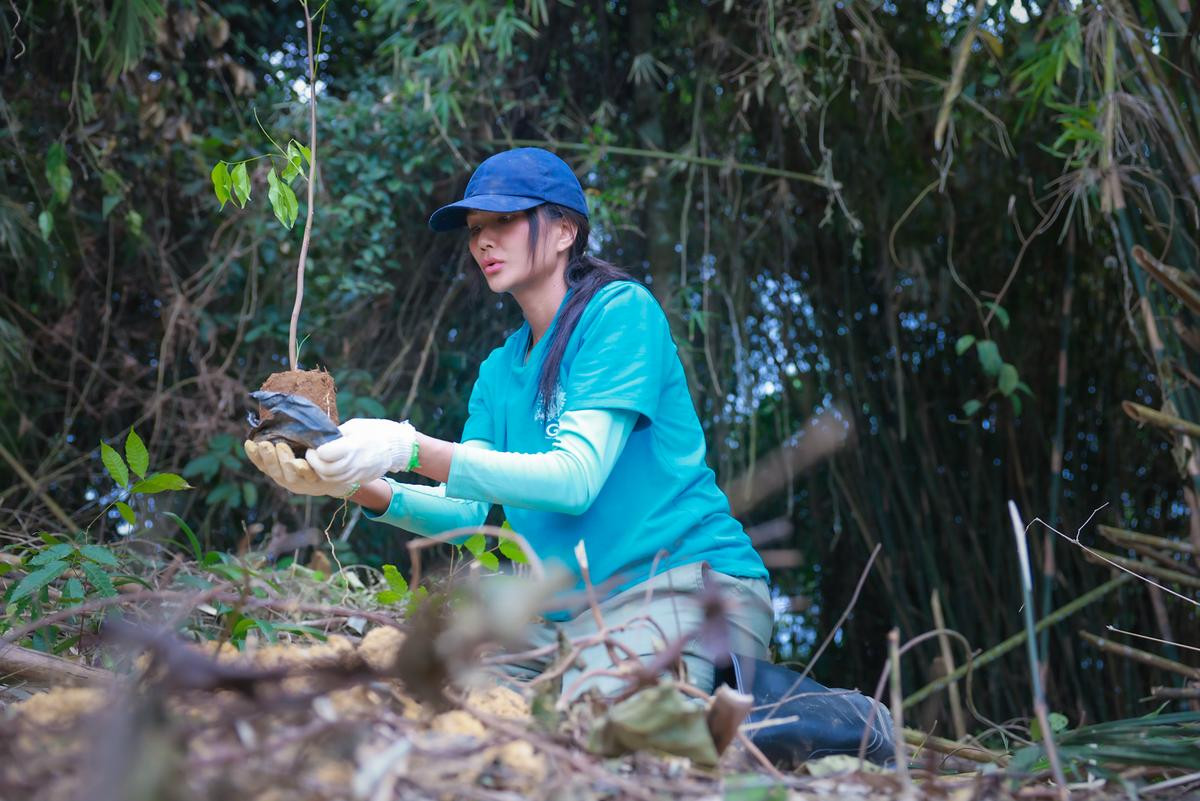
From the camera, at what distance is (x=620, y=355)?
183 cm

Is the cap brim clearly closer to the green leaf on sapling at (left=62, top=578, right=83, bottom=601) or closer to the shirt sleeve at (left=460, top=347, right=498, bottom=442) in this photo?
the shirt sleeve at (left=460, top=347, right=498, bottom=442)

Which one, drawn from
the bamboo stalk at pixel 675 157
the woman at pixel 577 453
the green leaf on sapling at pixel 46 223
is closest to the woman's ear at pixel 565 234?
the woman at pixel 577 453

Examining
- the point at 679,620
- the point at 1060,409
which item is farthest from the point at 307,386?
the point at 1060,409

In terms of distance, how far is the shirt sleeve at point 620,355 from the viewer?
1.79 m

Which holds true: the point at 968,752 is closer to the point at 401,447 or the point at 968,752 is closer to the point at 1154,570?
the point at 1154,570

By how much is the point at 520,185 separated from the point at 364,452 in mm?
577

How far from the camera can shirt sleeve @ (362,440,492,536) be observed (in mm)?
1947

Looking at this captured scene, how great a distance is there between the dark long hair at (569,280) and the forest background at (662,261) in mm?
1110

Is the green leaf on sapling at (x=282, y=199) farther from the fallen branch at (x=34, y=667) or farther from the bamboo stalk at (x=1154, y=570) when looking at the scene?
the bamboo stalk at (x=1154, y=570)

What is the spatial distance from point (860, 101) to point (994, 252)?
0.65 meters

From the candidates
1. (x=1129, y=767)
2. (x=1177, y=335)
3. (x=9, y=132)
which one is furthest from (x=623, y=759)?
(x=9, y=132)

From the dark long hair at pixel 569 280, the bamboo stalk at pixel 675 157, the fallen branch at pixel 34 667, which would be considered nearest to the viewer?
the fallen branch at pixel 34 667

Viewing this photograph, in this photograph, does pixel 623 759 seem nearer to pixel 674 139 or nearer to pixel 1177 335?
pixel 1177 335

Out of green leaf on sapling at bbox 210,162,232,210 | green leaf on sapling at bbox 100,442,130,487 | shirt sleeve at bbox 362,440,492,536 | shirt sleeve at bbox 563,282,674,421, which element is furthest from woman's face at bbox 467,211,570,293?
green leaf on sapling at bbox 100,442,130,487
